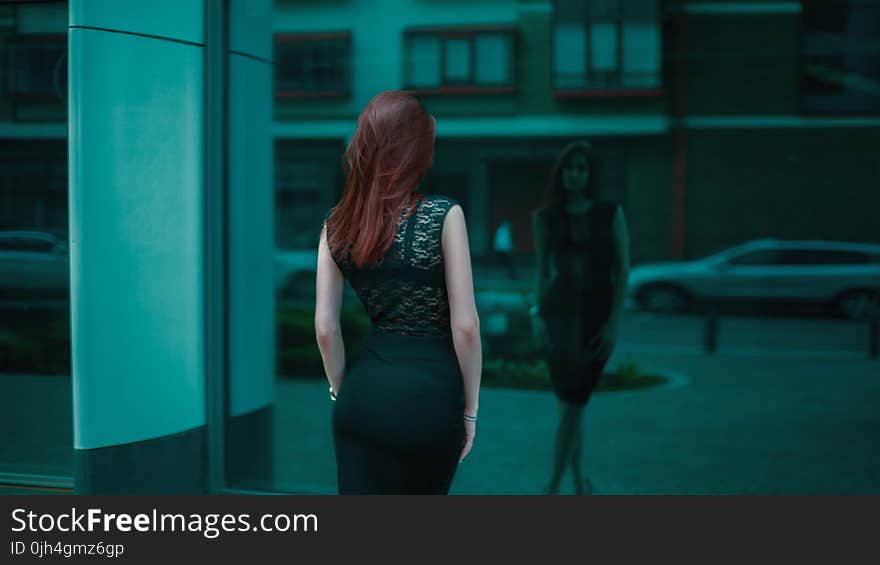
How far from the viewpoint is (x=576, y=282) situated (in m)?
5.28

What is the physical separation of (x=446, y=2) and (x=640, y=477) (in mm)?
2833

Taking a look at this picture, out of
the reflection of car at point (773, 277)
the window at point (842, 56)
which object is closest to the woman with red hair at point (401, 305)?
the reflection of car at point (773, 277)

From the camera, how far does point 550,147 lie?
559 cm

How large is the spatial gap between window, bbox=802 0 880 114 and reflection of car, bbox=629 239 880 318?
0.76 metres

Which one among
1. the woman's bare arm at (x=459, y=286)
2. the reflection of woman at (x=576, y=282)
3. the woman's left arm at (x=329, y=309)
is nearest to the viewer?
the woman's bare arm at (x=459, y=286)

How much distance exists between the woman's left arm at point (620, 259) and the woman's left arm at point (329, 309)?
2.80 metres

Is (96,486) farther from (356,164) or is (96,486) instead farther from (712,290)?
(712,290)

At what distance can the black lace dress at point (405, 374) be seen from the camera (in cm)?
253

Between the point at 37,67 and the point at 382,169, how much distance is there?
318 centimetres

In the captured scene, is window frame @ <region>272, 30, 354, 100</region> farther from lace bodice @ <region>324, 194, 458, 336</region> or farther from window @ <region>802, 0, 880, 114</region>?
lace bodice @ <region>324, 194, 458, 336</region>

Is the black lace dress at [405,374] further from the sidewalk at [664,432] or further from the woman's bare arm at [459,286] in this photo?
the sidewalk at [664,432]

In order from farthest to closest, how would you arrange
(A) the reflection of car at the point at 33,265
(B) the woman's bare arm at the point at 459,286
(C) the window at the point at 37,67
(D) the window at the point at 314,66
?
(D) the window at the point at 314,66
(A) the reflection of car at the point at 33,265
(C) the window at the point at 37,67
(B) the woman's bare arm at the point at 459,286

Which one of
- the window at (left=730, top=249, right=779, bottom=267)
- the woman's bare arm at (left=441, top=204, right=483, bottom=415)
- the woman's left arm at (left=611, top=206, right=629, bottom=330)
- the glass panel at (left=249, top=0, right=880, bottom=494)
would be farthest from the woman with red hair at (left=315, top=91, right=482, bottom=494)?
the window at (left=730, top=249, right=779, bottom=267)

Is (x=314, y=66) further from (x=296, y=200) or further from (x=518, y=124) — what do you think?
(x=518, y=124)
